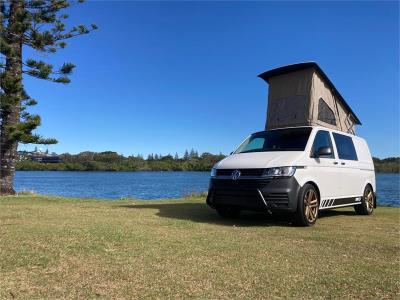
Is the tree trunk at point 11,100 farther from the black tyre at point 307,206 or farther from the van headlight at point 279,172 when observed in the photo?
the black tyre at point 307,206

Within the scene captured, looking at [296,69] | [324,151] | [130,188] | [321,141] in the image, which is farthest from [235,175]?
[130,188]

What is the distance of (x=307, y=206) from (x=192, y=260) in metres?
3.68

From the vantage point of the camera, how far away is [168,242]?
A: 19.7ft

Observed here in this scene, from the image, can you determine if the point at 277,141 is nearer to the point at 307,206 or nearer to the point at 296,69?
the point at 307,206

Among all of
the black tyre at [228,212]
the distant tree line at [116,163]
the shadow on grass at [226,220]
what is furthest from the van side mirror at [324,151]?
the distant tree line at [116,163]

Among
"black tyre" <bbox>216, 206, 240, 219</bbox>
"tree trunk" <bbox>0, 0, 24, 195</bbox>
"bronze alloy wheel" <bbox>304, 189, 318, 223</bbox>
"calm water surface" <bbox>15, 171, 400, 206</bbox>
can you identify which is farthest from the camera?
"calm water surface" <bbox>15, 171, 400, 206</bbox>

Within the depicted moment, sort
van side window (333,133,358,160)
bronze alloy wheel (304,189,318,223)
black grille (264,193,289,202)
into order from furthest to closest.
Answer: van side window (333,133,358,160), bronze alloy wheel (304,189,318,223), black grille (264,193,289,202)

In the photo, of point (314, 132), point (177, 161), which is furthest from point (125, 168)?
point (314, 132)

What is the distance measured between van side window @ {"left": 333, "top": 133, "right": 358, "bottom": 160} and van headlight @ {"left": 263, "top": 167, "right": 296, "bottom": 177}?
7.46 feet

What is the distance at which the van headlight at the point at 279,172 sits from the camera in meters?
7.66

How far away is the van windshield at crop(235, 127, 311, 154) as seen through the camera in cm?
857

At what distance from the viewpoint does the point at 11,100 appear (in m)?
16.4

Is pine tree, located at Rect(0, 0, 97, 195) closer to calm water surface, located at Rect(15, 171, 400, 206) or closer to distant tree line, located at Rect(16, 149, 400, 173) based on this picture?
calm water surface, located at Rect(15, 171, 400, 206)

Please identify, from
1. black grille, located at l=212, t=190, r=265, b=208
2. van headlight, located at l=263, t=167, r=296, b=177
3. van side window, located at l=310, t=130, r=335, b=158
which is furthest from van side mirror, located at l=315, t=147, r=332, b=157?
black grille, located at l=212, t=190, r=265, b=208
